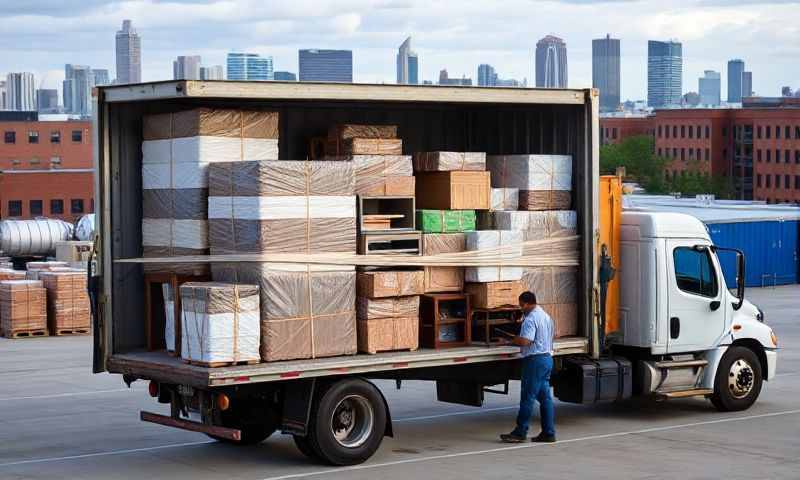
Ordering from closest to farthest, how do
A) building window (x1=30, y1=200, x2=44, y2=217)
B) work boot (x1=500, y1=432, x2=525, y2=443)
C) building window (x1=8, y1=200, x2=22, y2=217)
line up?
work boot (x1=500, y1=432, x2=525, y2=443) → building window (x1=8, y1=200, x2=22, y2=217) → building window (x1=30, y1=200, x2=44, y2=217)

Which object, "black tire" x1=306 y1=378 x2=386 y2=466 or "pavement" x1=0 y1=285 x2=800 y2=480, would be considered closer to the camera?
"black tire" x1=306 y1=378 x2=386 y2=466

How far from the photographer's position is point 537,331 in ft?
47.2

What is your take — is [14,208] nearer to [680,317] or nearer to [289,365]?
[680,317]

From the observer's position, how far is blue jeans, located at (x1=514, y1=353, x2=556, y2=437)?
47.5 feet

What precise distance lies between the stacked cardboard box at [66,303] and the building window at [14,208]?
50.6 meters

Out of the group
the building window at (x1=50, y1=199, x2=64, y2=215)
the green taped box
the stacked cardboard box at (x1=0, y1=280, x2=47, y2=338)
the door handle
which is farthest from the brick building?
the green taped box

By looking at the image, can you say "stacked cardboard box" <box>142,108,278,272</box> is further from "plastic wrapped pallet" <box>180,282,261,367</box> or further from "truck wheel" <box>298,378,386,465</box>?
"truck wheel" <box>298,378,386,465</box>

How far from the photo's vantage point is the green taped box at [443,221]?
1454cm

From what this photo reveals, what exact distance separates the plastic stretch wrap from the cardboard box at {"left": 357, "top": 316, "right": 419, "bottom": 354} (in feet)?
142

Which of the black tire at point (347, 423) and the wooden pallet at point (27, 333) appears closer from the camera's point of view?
the black tire at point (347, 423)

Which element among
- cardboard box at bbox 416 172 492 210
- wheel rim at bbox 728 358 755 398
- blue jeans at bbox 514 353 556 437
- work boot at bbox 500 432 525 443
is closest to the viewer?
blue jeans at bbox 514 353 556 437

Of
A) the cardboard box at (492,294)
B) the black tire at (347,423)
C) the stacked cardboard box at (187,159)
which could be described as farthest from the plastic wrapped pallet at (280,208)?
the cardboard box at (492,294)

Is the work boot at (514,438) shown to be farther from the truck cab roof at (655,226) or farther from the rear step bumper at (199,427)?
the rear step bumper at (199,427)

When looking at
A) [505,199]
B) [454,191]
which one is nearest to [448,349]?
[454,191]
